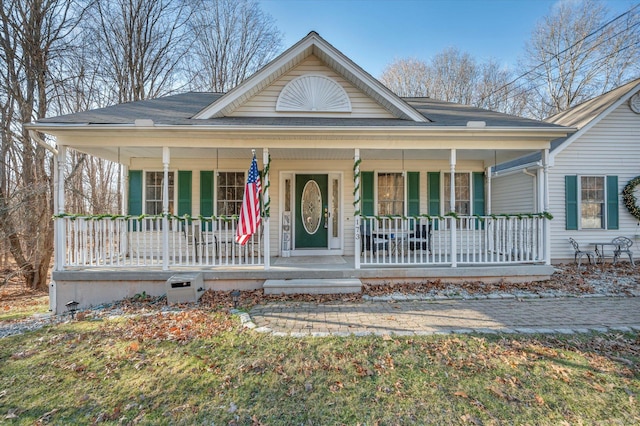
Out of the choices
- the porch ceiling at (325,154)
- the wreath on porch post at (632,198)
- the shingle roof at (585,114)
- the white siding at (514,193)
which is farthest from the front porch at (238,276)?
the wreath on porch post at (632,198)

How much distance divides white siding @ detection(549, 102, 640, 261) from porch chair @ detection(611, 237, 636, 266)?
26cm

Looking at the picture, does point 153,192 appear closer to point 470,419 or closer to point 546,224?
point 470,419

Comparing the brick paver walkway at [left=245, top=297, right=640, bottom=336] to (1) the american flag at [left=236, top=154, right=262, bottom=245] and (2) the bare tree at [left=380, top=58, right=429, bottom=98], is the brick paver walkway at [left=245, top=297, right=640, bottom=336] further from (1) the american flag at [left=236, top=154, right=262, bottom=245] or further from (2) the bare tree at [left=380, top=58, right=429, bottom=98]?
(2) the bare tree at [left=380, top=58, right=429, bottom=98]

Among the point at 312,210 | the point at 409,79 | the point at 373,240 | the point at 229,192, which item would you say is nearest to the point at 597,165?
the point at 373,240

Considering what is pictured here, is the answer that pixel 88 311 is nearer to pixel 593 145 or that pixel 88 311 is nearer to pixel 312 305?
pixel 312 305

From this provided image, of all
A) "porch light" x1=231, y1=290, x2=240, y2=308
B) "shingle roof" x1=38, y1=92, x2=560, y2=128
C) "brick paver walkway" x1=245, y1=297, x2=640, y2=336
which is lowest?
"brick paver walkway" x1=245, y1=297, x2=640, y2=336

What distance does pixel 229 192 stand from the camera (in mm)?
8531

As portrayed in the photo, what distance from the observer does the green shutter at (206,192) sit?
27.5 ft

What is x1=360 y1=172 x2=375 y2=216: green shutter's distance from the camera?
862 centimetres

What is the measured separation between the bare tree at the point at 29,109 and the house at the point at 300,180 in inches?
166

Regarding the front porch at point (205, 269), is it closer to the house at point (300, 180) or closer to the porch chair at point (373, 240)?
the house at point (300, 180)

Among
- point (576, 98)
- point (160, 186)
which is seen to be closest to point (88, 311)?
point (160, 186)

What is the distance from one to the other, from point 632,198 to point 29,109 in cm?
1865

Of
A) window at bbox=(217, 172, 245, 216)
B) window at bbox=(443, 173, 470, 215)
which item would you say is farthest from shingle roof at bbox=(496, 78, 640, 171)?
window at bbox=(217, 172, 245, 216)
